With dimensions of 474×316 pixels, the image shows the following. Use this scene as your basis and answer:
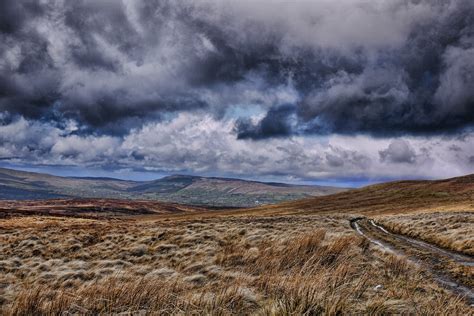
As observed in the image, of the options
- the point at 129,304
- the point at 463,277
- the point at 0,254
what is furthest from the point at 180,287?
the point at 0,254

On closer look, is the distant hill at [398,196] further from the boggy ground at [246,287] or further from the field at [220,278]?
the boggy ground at [246,287]

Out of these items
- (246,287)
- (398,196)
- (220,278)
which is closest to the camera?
(246,287)

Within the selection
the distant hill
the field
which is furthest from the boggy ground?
the distant hill

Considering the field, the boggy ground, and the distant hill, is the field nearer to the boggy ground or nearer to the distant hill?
the boggy ground

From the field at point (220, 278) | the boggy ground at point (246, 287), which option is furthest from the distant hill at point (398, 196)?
the boggy ground at point (246, 287)

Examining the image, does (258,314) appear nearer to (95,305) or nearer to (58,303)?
(95,305)

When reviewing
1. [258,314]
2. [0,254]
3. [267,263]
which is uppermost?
[258,314]

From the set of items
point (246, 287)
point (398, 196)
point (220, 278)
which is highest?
point (246, 287)

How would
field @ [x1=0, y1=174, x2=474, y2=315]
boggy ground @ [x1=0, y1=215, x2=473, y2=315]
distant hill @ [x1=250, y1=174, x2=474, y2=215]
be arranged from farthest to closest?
1. distant hill @ [x1=250, y1=174, x2=474, y2=215]
2. field @ [x1=0, y1=174, x2=474, y2=315]
3. boggy ground @ [x1=0, y1=215, x2=473, y2=315]

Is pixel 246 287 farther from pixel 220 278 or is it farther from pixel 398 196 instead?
pixel 398 196

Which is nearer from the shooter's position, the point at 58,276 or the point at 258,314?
the point at 258,314

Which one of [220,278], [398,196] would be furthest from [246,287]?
[398,196]

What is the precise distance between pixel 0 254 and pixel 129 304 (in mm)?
19482

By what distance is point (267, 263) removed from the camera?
11.0 metres
